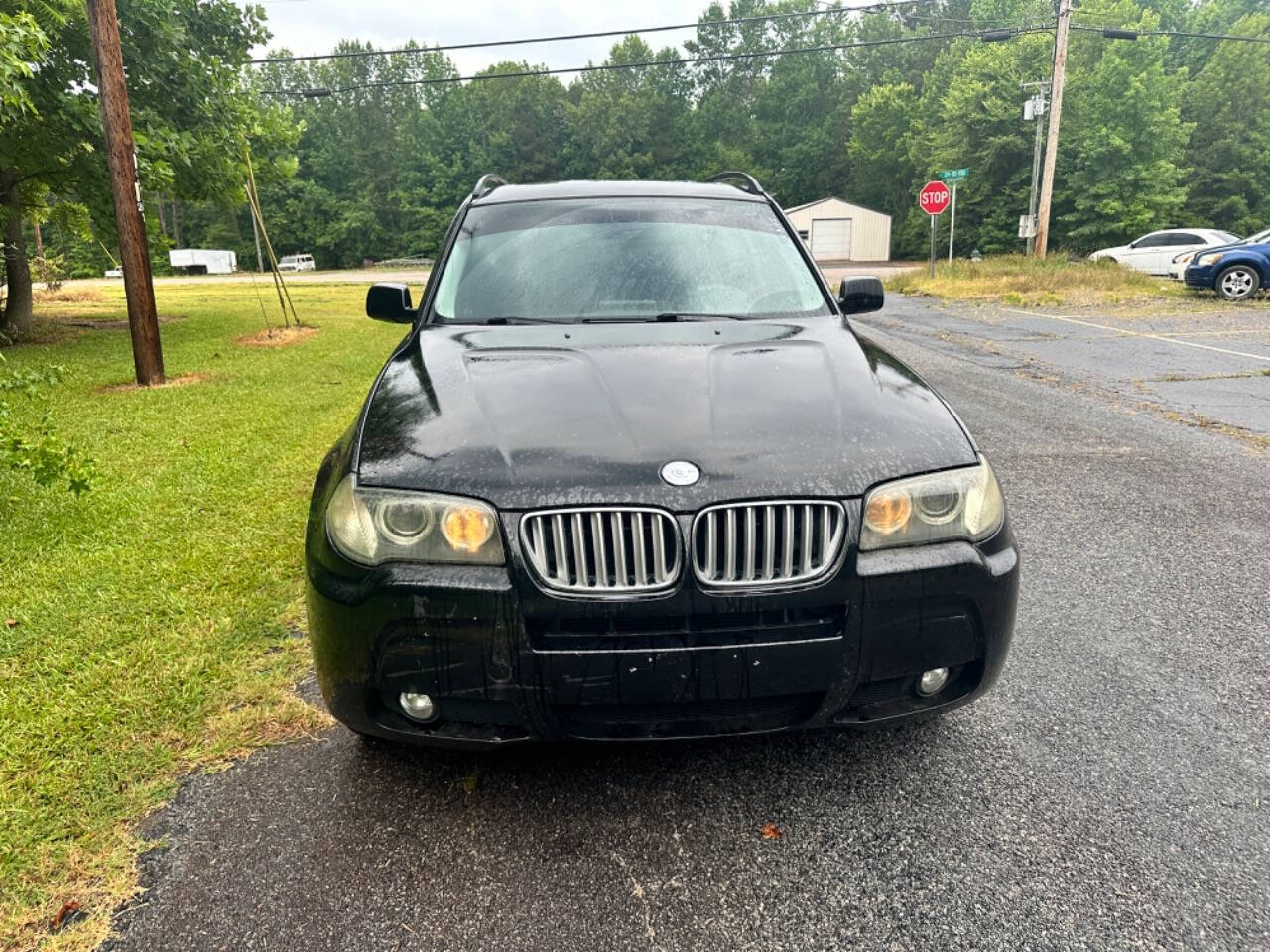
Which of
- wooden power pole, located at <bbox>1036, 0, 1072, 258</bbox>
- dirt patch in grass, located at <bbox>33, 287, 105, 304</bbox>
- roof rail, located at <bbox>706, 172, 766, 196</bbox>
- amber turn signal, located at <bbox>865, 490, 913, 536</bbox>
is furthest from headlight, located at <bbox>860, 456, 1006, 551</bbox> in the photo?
dirt patch in grass, located at <bbox>33, 287, 105, 304</bbox>

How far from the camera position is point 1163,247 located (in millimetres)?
27609

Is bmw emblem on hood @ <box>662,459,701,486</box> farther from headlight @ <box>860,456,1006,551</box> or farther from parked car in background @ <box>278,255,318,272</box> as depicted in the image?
parked car in background @ <box>278,255,318,272</box>

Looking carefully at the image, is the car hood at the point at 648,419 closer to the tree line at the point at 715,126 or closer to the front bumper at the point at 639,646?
the front bumper at the point at 639,646

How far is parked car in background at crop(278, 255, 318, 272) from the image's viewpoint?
6731 cm

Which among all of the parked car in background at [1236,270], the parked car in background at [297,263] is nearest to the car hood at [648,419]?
the parked car in background at [1236,270]

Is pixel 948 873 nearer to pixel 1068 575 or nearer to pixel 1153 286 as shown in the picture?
pixel 1068 575

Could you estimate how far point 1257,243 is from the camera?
679 inches

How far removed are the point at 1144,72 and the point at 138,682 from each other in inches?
2059

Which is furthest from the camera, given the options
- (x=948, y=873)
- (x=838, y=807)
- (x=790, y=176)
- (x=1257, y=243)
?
(x=790, y=176)

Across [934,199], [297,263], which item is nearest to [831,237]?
[934,199]

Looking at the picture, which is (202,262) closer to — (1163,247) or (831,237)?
(831,237)

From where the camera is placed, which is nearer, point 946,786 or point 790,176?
point 946,786

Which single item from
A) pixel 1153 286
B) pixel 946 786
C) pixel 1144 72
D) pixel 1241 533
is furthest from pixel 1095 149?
pixel 946 786

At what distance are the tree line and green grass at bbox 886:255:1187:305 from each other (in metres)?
7.73
